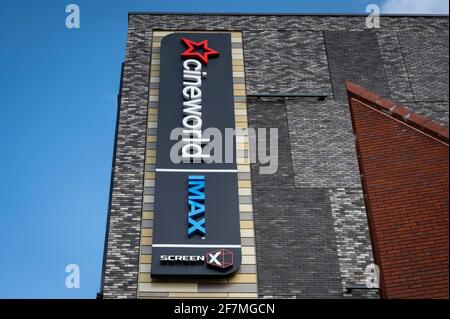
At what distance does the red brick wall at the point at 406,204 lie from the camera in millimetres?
8758

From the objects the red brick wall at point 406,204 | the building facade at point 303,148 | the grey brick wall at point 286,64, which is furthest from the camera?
the grey brick wall at point 286,64

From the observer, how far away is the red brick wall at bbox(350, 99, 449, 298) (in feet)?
28.7

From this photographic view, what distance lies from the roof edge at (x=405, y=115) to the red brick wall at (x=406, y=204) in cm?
10

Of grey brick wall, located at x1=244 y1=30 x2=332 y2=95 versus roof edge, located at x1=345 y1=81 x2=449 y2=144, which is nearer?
roof edge, located at x1=345 y1=81 x2=449 y2=144

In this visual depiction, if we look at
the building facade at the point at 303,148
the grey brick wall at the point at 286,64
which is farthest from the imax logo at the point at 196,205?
the grey brick wall at the point at 286,64

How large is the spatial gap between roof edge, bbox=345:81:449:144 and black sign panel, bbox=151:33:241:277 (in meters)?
5.61

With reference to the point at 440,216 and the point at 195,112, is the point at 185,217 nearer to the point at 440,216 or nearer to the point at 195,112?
the point at 195,112

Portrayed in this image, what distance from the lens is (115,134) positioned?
17.3 meters

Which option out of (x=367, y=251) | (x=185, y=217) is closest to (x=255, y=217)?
(x=185, y=217)

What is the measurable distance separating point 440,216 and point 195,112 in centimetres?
932

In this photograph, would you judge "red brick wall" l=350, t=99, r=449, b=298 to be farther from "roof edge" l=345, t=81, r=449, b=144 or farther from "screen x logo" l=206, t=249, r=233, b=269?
"screen x logo" l=206, t=249, r=233, b=269

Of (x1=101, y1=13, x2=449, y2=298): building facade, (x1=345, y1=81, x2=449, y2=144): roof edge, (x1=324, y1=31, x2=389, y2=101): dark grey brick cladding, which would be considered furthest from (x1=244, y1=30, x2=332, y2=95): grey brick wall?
(x1=345, y1=81, x2=449, y2=144): roof edge

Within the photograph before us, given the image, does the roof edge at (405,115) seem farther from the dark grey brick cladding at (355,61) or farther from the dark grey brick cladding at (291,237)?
the dark grey brick cladding at (355,61)

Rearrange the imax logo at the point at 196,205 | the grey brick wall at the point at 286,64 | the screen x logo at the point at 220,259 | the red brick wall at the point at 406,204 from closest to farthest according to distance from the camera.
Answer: the red brick wall at the point at 406,204
the screen x logo at the point at 220,259
the imax logo at the point at 196,205
the grey brick wall at the point at 286,64
